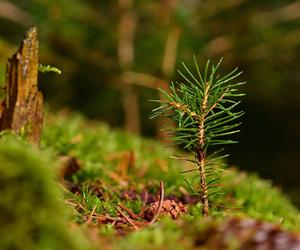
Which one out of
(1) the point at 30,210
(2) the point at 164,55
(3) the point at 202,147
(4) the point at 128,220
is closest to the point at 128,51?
(2) the point at 164,55

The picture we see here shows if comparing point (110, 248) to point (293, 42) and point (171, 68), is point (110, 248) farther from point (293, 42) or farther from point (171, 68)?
point (293, 42)

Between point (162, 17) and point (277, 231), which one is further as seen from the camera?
point (162, 17)

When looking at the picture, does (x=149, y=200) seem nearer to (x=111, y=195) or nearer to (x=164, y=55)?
(x=111, y=195)

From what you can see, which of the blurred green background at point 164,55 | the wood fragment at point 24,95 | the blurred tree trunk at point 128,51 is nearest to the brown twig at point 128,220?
the wood fragment at point 24,95

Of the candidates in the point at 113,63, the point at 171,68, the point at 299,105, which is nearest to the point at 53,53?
the point at 113,63

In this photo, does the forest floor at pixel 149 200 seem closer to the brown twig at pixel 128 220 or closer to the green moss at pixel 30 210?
the brown twig at pixel 128 220

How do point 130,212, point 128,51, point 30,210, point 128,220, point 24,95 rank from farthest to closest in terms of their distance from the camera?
1. point 128,51
2. point 24,95
3. point 130,212
4. point 128,220
5. point 30,210
